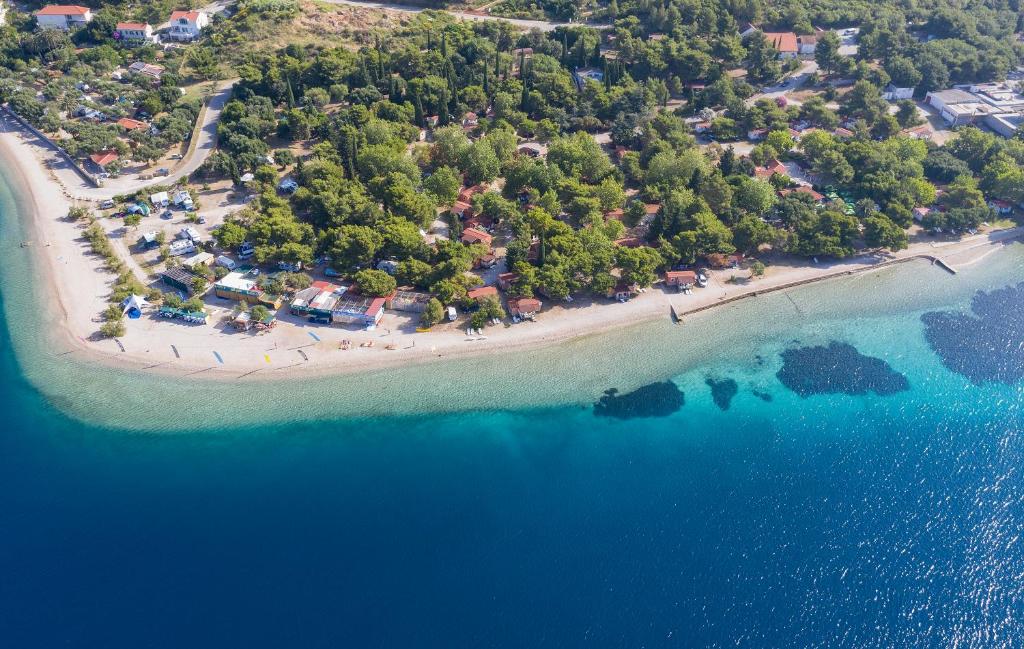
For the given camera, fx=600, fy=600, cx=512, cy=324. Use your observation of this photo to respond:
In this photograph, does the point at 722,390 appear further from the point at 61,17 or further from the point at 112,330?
the point at 61,17

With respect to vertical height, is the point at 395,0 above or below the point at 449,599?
above

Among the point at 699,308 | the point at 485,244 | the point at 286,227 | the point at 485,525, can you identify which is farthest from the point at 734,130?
A: the point at 485,525

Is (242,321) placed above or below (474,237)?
below

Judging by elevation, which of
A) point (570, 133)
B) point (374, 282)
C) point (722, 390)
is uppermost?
point (570, 133)

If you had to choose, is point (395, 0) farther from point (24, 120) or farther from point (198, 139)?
point (24, 120)

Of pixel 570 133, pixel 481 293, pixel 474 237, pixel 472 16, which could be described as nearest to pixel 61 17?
pixel 472 16

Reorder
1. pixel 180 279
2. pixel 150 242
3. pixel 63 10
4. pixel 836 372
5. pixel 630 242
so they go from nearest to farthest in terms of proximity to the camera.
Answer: pixel 836 372 < pixel 180 279 < pixel 150 242 < pixel 630 242 < pixel 63 10

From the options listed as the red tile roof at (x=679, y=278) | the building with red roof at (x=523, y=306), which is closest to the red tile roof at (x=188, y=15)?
the building with red roof at (x=523, y=306)
